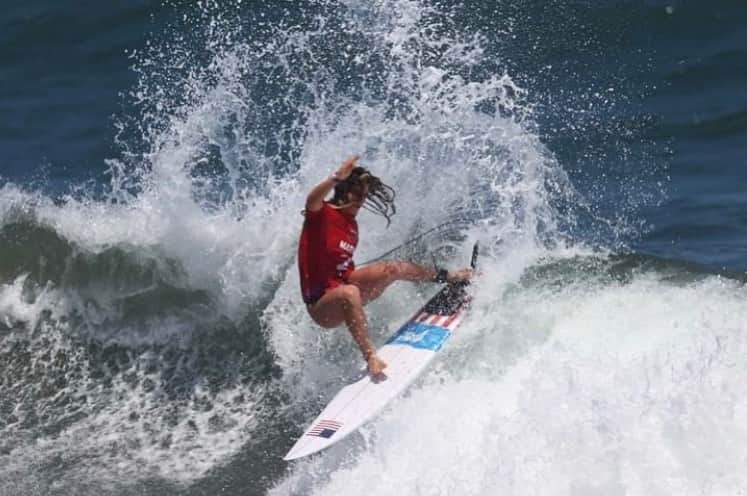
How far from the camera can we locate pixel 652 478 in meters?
6.09

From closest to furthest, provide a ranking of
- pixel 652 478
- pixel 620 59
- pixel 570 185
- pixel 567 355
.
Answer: pixel 652 478, pixel 567 355, pixel 570 185, pixel 620 59

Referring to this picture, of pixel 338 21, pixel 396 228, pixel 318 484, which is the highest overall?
pixel 338 21

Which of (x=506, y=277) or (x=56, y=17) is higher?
(x=56, y=17)

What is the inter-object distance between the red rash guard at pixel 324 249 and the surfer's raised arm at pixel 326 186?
0.09 metres

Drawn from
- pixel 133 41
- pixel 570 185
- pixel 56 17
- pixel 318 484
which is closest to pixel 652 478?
pixel 318 484

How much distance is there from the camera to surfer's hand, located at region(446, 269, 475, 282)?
27.8 feet

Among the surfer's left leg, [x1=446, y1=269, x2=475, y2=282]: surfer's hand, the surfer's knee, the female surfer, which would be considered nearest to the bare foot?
the female surfer

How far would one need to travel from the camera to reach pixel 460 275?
852 cm

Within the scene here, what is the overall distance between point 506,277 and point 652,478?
2943 mm

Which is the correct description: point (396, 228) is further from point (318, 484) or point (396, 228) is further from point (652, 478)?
point (652, 478)

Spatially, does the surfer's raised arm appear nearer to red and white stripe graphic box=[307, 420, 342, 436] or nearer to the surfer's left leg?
the surfer's left leg

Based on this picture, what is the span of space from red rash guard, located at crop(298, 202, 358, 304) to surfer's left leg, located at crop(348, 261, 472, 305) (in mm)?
248

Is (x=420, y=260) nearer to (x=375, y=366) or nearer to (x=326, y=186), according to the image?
(x=375, y=366)

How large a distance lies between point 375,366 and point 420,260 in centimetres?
203
